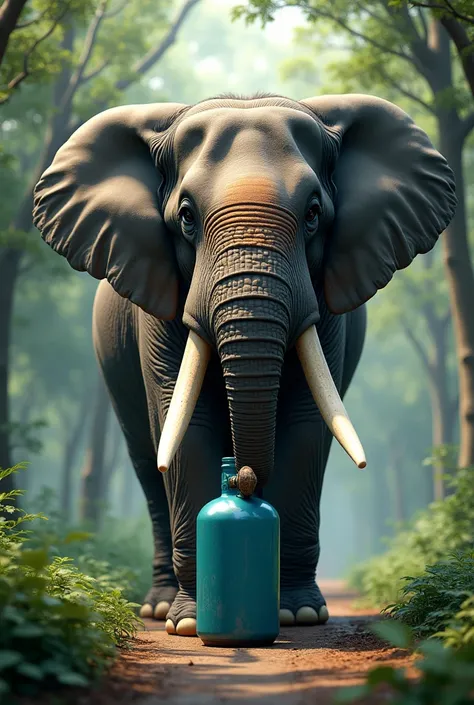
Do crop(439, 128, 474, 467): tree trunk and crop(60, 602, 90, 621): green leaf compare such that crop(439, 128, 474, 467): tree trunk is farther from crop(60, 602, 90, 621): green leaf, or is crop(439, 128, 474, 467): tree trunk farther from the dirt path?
crop(60, 602, 90, 621): green leaf

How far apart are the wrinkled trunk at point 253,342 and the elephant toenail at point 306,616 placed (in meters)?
1.86

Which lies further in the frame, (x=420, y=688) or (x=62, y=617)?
(x=62, y=617)

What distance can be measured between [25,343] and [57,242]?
85.0ft

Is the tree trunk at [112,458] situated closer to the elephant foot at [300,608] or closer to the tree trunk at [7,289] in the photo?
the tree trunk at [7,289]

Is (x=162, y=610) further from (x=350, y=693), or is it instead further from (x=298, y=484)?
(x=350, y=693)

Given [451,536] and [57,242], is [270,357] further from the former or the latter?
[451,536]

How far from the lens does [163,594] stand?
393 inches

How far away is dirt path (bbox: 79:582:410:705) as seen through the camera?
4.96 meters

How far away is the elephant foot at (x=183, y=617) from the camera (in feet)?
25.7

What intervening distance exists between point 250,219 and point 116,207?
1.71 metres

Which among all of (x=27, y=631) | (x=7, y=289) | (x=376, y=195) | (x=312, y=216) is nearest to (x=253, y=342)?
(x=312, y=216)

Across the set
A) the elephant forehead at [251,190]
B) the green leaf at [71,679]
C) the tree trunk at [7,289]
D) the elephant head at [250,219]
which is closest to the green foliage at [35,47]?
the elephant head at [250,219]

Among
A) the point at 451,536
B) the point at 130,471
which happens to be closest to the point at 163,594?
the point at 451,536

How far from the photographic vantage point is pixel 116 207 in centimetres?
843
